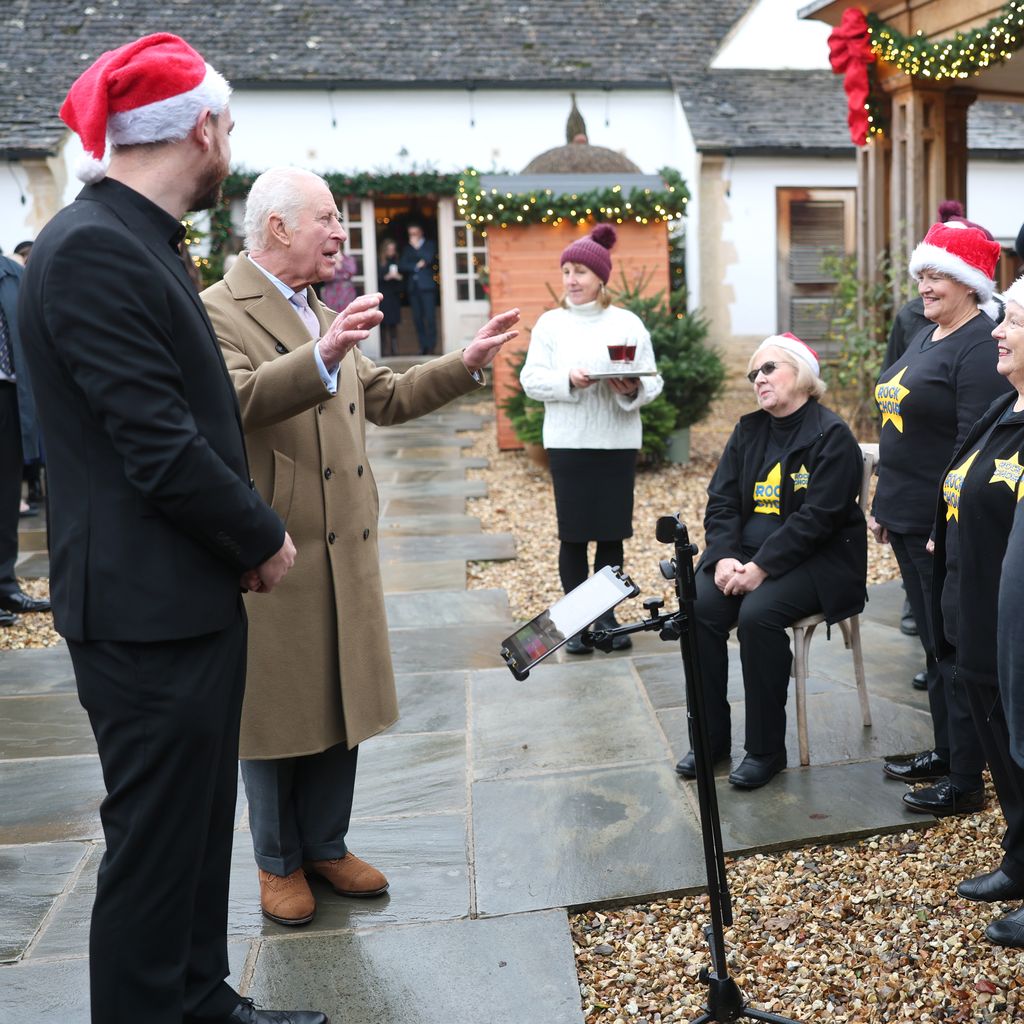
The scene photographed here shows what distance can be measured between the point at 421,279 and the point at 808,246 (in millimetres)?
5851

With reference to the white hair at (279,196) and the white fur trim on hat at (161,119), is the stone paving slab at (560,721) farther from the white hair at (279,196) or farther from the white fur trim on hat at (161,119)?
the white fur trim on hat at (161,119)

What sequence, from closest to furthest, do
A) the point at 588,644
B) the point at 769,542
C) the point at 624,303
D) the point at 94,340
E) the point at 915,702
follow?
the point at 94,340 → the point at 588,644 → the point at 769,542 → the point at 915,702 → the point at 624,303

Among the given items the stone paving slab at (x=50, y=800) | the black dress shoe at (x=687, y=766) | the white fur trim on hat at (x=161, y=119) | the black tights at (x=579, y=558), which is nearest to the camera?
the white fur trim on hat at (x=161, y=119)

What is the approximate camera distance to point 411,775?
410cm

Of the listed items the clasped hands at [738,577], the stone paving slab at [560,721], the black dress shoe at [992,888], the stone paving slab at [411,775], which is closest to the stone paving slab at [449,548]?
the stone paving slab at [560,721]

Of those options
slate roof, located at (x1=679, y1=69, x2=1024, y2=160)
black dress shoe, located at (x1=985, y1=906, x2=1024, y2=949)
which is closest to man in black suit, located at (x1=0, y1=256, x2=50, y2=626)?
black dress shoe, located at (x1=985, y1=906, x2=1024, y2=949)

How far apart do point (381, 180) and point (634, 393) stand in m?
12.9

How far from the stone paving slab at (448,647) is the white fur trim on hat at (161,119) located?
10.7ft

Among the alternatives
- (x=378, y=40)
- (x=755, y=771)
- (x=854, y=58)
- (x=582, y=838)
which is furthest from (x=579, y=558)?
(x=378, y=40)

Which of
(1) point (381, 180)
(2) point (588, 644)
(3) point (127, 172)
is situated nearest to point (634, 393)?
Result: (2) point (588, 644)

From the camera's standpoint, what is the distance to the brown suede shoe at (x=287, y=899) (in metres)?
3.10

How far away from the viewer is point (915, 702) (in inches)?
178

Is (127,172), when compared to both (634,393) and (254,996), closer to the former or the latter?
(254,996)

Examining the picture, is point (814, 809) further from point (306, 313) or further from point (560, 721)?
point (306, 313)
